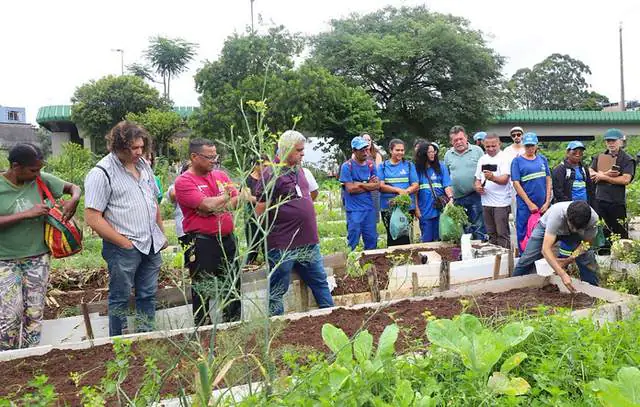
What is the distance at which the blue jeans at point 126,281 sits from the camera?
3.47 meters

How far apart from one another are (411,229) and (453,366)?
14.7ft

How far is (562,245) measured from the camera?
433 cm

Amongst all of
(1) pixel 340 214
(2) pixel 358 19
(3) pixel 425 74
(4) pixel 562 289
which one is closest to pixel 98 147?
(2) pixel 358 19

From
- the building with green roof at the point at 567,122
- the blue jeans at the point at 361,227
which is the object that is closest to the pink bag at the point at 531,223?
the blue jeans at the point at 361,227

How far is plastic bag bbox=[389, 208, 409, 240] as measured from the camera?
5.98 meters

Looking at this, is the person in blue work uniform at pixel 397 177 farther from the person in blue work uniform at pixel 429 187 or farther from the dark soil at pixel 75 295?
the dark soil at pixel 75 295

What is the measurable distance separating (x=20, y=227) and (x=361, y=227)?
3.47 m

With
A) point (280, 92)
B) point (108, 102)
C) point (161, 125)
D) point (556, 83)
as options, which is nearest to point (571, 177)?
point (280, 92)

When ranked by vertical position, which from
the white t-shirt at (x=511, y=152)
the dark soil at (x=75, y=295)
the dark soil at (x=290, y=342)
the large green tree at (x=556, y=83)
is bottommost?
the dark soil at (x=75, y=295)

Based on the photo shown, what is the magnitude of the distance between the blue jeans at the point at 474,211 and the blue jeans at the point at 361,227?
1.21 meters

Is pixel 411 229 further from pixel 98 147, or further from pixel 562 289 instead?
pixel 98 147

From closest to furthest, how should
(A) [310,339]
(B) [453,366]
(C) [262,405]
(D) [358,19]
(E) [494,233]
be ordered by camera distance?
(C) [262,405], (B) [453,366], (A) [310,339], (E) [494,233], (D) [358,19]

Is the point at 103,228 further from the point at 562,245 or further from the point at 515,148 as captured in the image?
the point at 515,148

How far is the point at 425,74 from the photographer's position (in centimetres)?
2969
